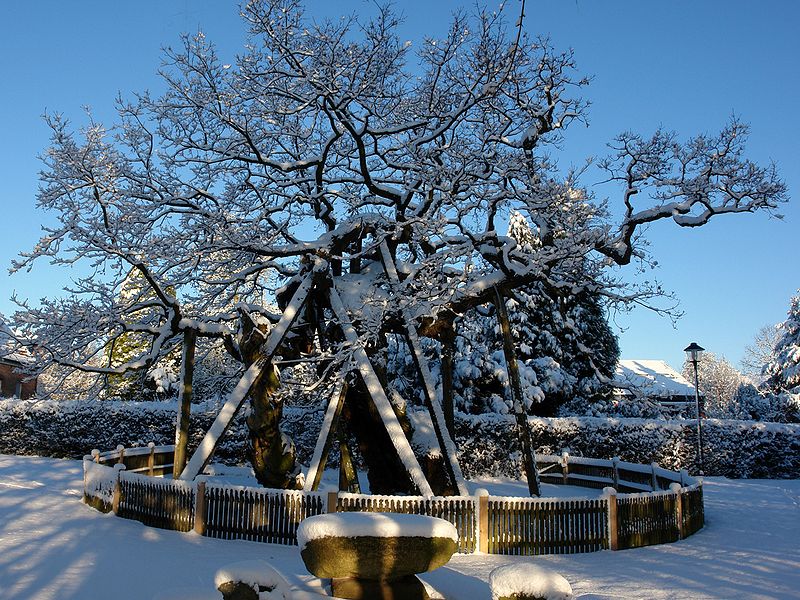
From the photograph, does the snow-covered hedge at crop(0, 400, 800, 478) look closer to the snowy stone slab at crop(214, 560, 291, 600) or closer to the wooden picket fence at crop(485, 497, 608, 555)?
the wooden picket fence at crop(485, 497, 608, 555)

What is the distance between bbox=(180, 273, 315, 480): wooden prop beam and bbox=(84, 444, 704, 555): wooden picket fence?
82 centimetres

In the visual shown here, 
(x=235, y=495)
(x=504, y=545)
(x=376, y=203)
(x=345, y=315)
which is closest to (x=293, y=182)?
(x=376, y=203)

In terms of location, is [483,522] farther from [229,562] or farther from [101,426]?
[101,426]

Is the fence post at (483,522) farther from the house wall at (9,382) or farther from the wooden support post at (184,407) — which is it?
the house wall at (9,382)

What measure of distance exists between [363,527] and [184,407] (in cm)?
967

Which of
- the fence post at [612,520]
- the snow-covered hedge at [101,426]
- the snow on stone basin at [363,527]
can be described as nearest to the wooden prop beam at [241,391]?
the snow on stone basin at [363,527]

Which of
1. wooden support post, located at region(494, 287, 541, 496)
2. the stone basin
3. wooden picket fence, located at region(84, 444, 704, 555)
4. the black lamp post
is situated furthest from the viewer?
the black lamp post

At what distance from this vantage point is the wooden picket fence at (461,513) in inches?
473

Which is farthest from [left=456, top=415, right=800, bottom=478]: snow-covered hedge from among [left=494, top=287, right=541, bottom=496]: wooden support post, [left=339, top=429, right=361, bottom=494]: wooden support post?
[left=339, top=429, right=361, bottom=494]: wooden support post

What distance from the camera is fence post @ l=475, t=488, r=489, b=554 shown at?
1195 cm

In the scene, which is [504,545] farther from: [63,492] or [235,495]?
[63,492]

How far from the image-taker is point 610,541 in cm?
1259

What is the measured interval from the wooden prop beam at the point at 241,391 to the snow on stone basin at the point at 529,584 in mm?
8698

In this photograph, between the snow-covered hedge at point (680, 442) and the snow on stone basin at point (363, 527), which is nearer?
the snow on stone basin at point (363, 527)
